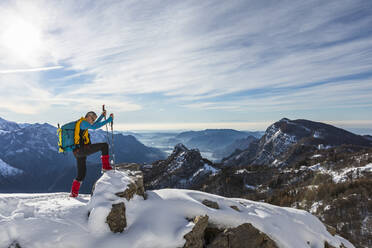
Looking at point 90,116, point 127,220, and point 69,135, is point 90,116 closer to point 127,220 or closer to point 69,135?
point 69,135

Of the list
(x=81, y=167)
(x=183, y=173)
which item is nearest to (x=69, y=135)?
(x=81, y=167)

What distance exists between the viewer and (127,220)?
33.7 feet

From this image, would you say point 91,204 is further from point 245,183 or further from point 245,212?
point 245,183

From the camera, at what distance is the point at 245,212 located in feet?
44.1

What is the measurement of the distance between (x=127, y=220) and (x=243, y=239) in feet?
20.4

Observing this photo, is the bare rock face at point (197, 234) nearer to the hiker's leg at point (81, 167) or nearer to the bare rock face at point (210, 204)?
the bare rock face at point (210, 204)

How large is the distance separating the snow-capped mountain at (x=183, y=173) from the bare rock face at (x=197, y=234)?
14566cm

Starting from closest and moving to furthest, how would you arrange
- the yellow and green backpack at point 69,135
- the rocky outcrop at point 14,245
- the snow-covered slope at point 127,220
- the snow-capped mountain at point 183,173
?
the rocky outcrop at point 14,245, the snow-covered slope at point 127,220, the yellow and green backpack at point 69,135, the snow-capped mountain at point 183,173

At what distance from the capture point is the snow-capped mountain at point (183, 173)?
532 feet

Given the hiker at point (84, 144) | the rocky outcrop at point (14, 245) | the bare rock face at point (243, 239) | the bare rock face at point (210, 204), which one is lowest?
the bare rock face at point (243, 239)

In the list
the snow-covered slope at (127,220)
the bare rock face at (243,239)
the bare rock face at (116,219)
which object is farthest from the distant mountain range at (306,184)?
the bare rock face at (116,219)

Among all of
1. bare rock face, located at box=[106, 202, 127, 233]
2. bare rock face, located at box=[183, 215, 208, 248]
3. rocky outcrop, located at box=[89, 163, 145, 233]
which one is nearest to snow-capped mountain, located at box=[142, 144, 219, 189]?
rocky outcrop, located at box=[89, 163, 145, 233]

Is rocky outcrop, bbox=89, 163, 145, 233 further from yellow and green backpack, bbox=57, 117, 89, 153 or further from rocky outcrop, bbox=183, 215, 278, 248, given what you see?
rocky outcrop, bbox=183, 215, 278, 248

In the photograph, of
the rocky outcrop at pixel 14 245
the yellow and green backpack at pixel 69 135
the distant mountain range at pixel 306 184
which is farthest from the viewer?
the distant mountain range at pixel 306 184
